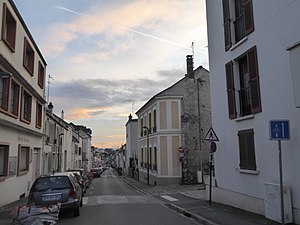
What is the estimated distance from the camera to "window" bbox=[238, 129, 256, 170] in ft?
37.6

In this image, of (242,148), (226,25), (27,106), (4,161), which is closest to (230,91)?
(242,148)

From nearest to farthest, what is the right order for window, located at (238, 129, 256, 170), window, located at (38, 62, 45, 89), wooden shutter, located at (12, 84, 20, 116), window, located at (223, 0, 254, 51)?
window, located at (238, 129, 256, 170) → window, located at (223, 0, 254, 51) → wooden shutter, located at (12, 84, 20, 116) → window, located at (38, 62, 45, 89)

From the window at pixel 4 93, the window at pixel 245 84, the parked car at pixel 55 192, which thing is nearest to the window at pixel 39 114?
the window at pixel 4 93

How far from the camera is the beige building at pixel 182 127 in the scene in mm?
28719

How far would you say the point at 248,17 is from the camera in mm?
11727

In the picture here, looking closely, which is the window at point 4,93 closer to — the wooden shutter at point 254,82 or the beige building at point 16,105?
the beige building at point 16,105

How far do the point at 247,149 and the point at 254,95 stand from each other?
1957mm

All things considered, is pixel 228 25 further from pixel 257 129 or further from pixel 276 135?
pixel 276 135

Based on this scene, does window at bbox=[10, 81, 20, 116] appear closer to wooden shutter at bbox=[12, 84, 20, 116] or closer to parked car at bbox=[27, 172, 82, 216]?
wooden shutter at bbox=[12, 84, 20, 116]

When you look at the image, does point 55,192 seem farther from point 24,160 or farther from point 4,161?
point 24,160

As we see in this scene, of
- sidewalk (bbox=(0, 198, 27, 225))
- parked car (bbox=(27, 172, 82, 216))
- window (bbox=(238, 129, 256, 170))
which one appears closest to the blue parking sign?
window (bbox=(238, 129, 256, 170))

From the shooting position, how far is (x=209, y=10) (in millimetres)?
15961

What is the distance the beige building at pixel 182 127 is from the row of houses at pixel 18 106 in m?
10.3

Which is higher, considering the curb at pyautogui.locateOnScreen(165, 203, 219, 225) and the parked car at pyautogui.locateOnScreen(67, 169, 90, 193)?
the parked car at pyautogui.locateOnScreen(67, 169, 90, 193)
